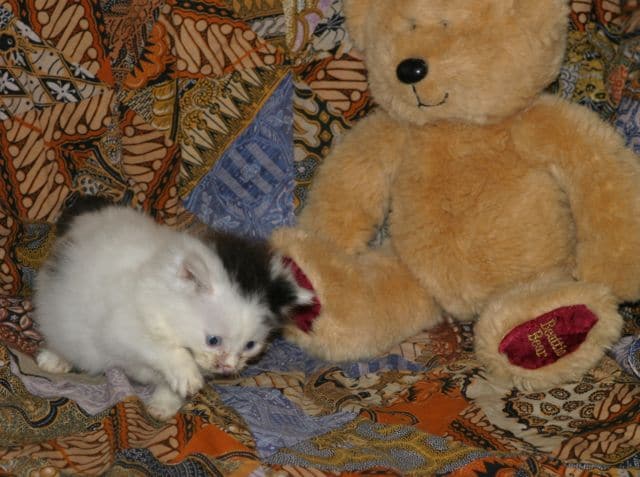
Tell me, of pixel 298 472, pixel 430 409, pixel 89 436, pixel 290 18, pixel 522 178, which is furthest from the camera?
pixel 290 18

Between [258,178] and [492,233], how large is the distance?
0.69 m

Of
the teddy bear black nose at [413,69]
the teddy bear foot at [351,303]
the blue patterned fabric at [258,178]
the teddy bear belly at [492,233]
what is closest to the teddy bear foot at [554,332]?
the teddy bear belly at [492,233]

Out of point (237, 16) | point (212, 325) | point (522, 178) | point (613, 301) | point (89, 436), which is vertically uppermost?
point (237, 16)

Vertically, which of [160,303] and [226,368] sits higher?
[160,303]

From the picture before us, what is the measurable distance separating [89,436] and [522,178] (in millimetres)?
1070

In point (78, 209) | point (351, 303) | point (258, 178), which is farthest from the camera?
point (258, 178)

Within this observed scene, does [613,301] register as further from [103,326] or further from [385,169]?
[103,326]

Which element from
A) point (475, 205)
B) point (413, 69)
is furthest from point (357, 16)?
point (475, 205)

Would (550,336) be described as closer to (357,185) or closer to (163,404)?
(357,185)

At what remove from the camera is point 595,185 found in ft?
5.63

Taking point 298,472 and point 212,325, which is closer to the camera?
point 298,472

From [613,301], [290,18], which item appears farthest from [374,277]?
[290,18]

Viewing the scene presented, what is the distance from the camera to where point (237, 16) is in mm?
2125

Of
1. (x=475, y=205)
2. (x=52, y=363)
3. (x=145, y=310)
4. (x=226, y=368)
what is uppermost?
(x=475, y=205)
